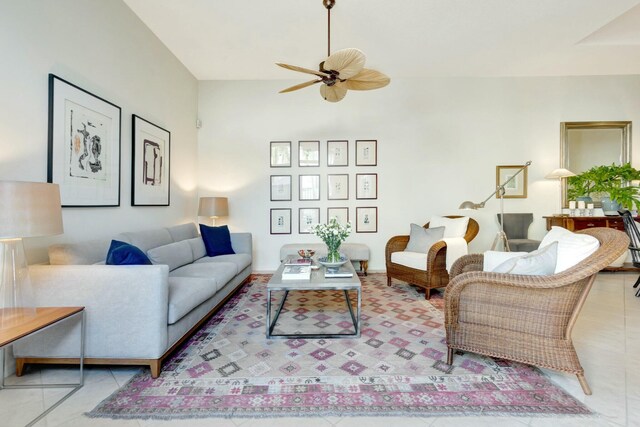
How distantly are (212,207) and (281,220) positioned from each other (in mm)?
1068

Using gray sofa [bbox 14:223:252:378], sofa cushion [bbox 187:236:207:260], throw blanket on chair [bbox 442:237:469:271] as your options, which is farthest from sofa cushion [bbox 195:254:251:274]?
throw blanket on chair [bbox 442:237:469:271]

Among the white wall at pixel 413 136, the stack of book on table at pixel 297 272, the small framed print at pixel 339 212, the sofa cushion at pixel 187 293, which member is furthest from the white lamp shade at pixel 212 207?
the stack of book on table at pixel 297 272

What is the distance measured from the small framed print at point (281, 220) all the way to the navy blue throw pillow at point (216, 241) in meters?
0.95

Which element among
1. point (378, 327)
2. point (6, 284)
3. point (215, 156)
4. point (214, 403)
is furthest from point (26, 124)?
point (378, 327)

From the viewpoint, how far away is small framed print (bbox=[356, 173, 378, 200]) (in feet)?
14.8

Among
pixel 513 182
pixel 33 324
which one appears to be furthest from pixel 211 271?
pixel 513 182

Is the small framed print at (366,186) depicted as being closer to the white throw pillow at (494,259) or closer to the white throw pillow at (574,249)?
the white throw pillow at (494,259)

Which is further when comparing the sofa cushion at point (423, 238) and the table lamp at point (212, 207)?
the table lamp at point (212, 207)

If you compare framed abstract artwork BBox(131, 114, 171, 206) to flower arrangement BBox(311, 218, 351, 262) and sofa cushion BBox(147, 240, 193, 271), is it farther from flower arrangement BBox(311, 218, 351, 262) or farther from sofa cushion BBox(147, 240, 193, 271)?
flower arrangement BBox(311, 218, 351, 262)

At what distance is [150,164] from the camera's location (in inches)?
130

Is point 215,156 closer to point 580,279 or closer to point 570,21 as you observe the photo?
point 580,279

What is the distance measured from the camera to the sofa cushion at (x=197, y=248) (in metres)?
3.29

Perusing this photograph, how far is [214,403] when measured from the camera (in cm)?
154

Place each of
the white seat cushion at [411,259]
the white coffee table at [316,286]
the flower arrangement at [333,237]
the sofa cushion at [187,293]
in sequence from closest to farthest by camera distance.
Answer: the sofa cushion at [187,293] → the white coffee table at [316,286] → the flower arrangement at [333,237] → the white seat cushion at [411,259]
